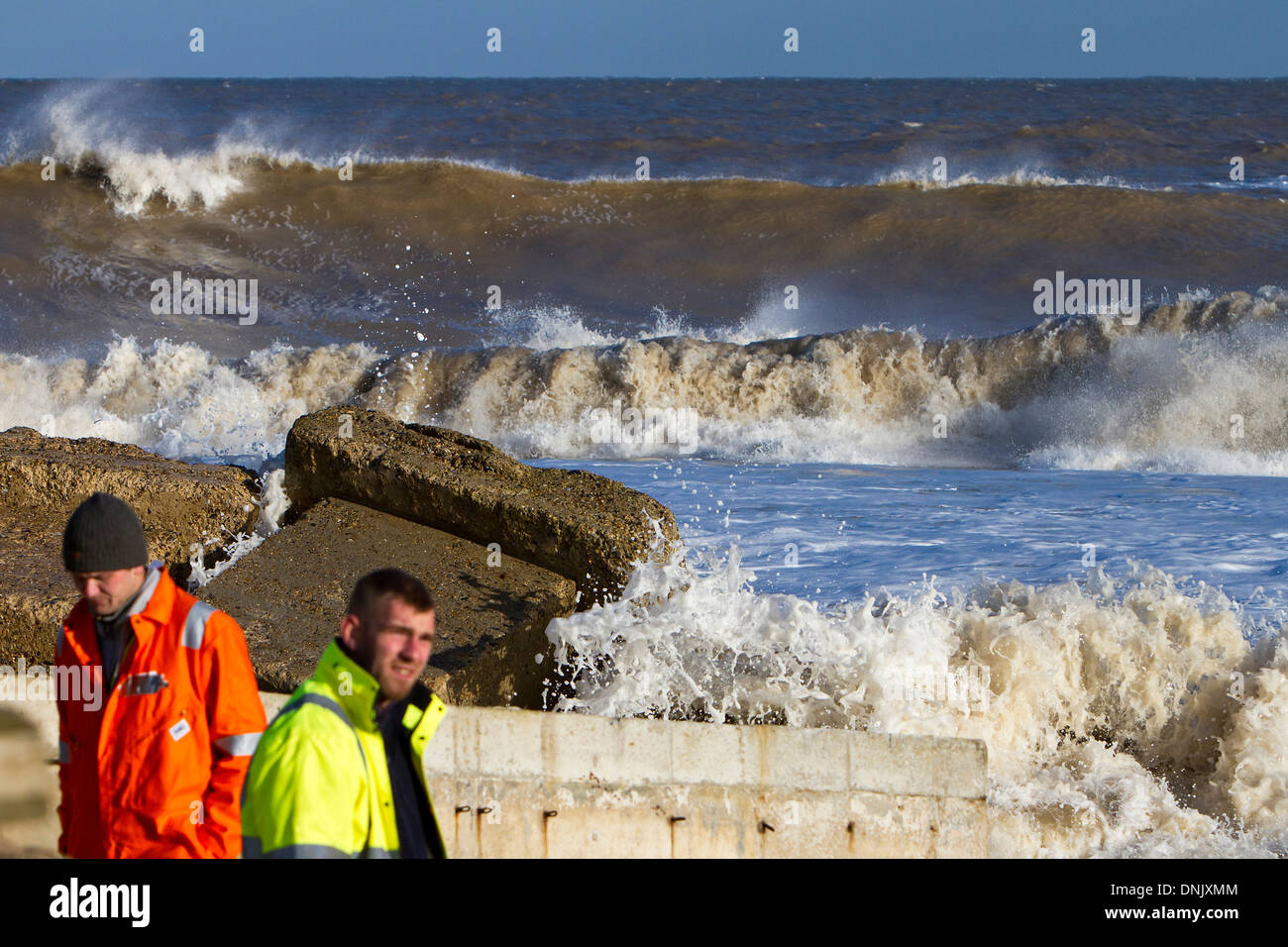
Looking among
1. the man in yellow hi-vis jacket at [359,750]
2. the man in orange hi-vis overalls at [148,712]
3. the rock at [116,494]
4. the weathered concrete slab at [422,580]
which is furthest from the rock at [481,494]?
the man in yellow hi-vis jacket at [359,750]

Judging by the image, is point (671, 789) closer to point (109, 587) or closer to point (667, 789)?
point (667, 789)

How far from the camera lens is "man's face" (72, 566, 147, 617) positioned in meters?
2.87

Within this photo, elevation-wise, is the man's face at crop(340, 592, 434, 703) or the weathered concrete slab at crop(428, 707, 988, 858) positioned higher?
the man's face at crop(340, 592, 434, 703)

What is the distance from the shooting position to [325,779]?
216 centimetres

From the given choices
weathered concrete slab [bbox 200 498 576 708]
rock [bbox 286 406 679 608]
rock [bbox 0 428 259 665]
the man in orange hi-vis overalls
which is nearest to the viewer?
the man in orange hi-vis overalls

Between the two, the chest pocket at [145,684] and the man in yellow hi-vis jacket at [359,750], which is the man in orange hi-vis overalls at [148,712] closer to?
the chest pocket at [145,684]

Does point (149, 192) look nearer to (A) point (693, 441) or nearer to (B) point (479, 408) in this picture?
(B) point (479, 408)

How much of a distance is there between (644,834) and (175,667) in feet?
5.27

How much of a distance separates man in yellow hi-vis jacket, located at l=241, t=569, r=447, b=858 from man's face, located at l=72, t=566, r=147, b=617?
82 cm

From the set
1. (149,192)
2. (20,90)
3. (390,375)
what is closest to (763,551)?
(390,375)

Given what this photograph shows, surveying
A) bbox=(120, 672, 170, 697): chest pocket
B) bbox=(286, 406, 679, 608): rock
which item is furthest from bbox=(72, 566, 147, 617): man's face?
bbox=(286, 406, 679, 608): rock

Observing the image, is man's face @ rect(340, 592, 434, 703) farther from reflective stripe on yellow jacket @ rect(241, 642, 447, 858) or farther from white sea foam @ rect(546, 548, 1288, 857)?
white sea foam @ rect(546, 548, 1288, 857)

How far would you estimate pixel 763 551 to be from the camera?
773cm

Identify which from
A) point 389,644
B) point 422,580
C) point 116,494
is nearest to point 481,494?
point 422,580
